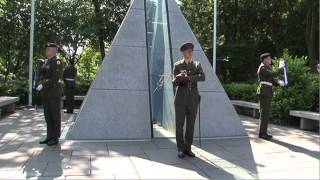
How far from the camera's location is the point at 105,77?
9.91 metres

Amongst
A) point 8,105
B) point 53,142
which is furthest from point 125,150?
point 8,105

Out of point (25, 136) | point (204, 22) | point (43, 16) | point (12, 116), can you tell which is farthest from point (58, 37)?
point (25, 136)

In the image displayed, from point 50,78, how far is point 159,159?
9.06 feet

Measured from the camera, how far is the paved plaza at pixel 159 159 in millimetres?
6859

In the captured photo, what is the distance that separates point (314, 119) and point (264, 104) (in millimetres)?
2121

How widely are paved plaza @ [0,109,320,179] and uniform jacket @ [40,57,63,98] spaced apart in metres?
1.00

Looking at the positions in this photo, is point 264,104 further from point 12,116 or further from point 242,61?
point 242,61

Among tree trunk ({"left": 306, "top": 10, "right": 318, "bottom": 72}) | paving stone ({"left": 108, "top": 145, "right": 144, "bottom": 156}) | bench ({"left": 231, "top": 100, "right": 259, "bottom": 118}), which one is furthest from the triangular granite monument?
tree trunk ({"left": 306, "top": 10, "right": 318, "bottom": 72})

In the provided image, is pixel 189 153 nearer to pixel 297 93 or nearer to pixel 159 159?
pixel 159 159

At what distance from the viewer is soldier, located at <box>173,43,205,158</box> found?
8.00 metres

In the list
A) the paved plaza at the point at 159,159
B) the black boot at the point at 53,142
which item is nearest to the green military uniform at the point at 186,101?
the paved plaza at the point at 159,159

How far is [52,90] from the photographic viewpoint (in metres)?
9.20

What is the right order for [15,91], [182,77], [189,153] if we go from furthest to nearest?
[15,91], [189,153], [182,77]

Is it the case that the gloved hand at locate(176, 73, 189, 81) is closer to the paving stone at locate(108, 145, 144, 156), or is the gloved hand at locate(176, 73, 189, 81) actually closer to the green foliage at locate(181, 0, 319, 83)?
the paving stone at locate(108, 145, 144, 156)
